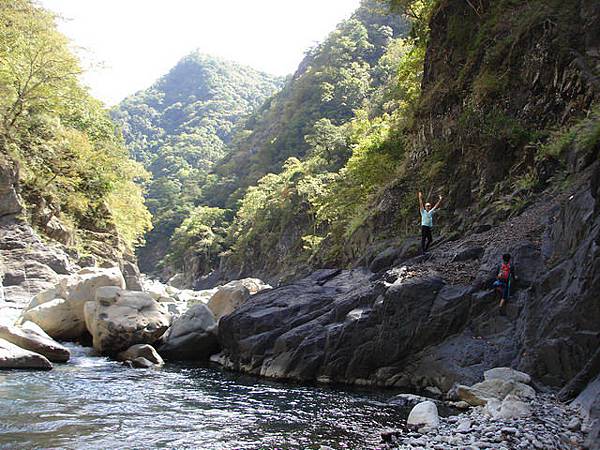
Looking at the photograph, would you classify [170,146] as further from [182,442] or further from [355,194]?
[182,442]

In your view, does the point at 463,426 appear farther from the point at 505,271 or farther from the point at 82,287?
the point at 82,287

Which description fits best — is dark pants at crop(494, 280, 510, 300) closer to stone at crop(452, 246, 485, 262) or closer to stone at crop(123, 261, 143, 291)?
stone at crop(452, 246, 485, 262)

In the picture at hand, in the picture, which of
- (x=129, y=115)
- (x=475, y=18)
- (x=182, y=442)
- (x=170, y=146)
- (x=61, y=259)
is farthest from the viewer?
(x=129, y=115)

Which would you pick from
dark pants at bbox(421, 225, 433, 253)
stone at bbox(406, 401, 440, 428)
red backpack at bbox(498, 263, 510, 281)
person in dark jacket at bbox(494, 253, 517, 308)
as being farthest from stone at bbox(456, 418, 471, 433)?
dark pants at bbox(421, 225, 433, 253)

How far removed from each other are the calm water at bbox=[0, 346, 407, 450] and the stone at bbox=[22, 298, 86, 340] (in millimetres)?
4706

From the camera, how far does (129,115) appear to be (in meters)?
166

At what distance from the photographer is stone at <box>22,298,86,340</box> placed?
17375 mm

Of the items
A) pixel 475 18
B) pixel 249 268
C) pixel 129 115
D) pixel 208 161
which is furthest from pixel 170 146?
pixel 475 18

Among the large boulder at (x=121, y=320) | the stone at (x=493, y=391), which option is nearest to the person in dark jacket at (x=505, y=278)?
the stone at (x=493, y=391)

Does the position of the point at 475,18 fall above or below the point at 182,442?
above

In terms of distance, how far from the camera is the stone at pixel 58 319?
57.0 ft

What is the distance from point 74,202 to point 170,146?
11644 cm

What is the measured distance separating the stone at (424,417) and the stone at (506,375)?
1.59 meters

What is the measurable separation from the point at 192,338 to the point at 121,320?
2154 millimetres
